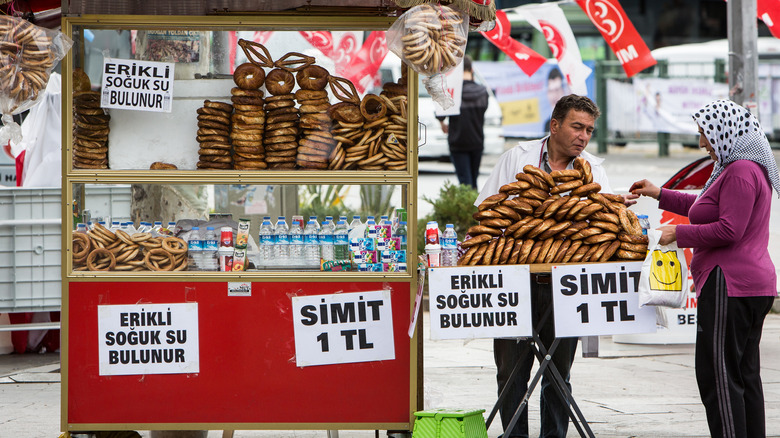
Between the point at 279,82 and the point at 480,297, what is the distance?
1548 mm

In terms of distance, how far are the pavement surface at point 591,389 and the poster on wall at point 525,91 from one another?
14.0 metres

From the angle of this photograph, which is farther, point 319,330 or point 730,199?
point 319,330

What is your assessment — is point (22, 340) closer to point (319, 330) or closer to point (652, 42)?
point (319, 330)

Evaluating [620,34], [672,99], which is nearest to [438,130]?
[672,99]

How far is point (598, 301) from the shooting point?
4395mm

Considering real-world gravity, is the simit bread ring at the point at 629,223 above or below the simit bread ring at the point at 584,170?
below

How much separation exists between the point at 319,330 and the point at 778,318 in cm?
564

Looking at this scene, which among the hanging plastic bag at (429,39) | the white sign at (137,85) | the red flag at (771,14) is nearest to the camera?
the hanging plastic bag at (429,39)

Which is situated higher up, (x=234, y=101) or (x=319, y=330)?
(x=234, y=101)

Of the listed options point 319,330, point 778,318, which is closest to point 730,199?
point 319,330

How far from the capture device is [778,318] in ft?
28.2

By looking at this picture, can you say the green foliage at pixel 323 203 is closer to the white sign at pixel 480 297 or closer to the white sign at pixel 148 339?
the white sign at pixel 148 339

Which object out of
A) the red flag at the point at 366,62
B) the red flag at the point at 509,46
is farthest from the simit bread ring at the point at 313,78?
the red flag at the point at 509,46

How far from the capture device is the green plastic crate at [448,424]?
432 cm
